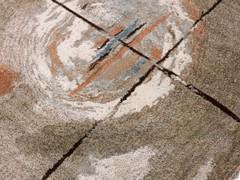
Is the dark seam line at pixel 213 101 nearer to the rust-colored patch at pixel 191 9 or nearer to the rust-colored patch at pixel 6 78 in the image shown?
the rust-colored patch at pixel 191 9

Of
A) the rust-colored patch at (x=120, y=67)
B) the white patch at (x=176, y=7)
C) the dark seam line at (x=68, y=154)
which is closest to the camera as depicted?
the dark seam line at (x=68, y=154)

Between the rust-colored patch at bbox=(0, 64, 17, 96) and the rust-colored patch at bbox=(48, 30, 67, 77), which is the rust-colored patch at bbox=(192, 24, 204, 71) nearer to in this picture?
the rust-colored patch at bbox=(48, 30, 67, 77)

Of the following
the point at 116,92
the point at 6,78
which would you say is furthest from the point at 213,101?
the point at 6,78

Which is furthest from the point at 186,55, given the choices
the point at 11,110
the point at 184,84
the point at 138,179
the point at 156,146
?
the point at 11,110

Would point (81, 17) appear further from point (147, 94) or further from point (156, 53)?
point (147, 94)

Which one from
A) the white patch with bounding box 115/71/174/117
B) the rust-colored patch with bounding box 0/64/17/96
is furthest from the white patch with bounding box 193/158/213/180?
the rust-colored patch with bounding box 0/64/17/96

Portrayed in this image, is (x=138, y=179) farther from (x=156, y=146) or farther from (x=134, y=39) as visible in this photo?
(x=134, y=39)

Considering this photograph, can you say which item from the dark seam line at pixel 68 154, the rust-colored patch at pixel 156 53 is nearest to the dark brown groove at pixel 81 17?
the rust-colored patch at pixel 156 53
